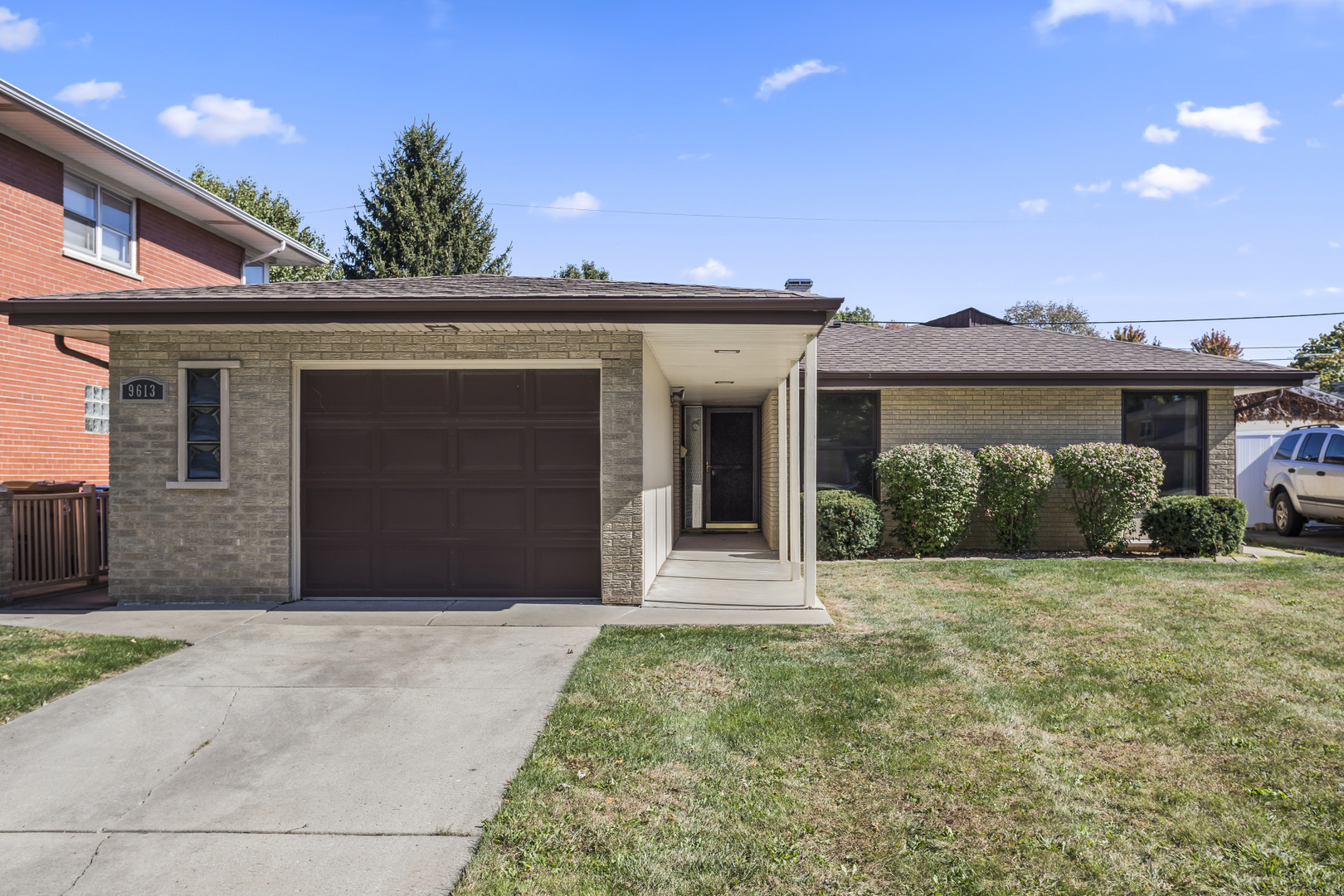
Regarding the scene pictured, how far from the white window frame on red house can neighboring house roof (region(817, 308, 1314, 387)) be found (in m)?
11.0

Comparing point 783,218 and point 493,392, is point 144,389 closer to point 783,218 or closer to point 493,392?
point 493,392

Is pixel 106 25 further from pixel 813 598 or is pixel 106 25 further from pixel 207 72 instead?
pixel 813 598

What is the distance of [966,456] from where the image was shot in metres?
11.7

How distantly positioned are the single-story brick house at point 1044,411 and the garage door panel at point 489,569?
581cm

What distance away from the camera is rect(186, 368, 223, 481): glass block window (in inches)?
321

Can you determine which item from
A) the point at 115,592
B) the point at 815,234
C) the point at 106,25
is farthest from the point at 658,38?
the point at 815,234

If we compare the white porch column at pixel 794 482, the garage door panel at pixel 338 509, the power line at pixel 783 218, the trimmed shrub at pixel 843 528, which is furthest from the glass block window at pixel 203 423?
the power line at pixel 783 218

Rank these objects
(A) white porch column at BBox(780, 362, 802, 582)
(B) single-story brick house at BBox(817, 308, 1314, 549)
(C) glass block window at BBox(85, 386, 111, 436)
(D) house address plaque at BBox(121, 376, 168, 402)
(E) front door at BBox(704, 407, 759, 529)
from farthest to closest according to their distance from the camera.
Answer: (E) front door at BBox(704, 407, 759, 529) < (B) single-story brick house at BBox(817, 308, 1314, 549) < (C) glass block window at BBox(85, 386, 111, 436) < (A) white porch column at BBox(780, 362, 802, 582) < (D) house address plaque at BBox(121, 376, 168, 402)

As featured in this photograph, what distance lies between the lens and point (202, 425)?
26.9 feet

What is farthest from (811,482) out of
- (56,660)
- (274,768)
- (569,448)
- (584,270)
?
(584,270)

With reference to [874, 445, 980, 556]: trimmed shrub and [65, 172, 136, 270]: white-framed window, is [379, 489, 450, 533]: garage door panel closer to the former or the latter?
[874, 445, 980, 556]: trimmed shrub

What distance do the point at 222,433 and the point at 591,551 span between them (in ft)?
12.8

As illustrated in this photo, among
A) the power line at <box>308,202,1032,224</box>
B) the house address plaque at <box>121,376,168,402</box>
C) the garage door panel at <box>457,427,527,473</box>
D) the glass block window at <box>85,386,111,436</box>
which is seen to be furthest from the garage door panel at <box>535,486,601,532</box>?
the power line at <box>308,202,1032,224</box>

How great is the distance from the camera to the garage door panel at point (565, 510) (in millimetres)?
8320
